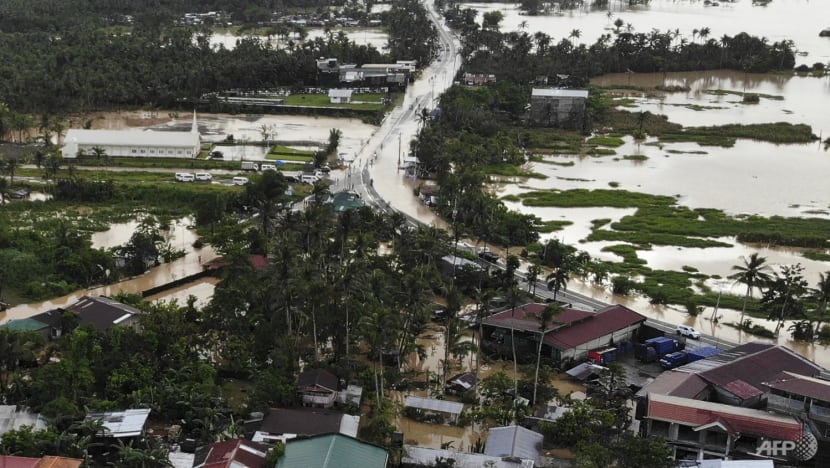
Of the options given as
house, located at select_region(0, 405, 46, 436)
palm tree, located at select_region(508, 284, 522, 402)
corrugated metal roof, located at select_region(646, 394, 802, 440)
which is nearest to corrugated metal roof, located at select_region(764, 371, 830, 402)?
corrugated metal roof, located at select_region(646, 394, 802, 440)

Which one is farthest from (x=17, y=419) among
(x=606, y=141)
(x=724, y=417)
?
(x=606, y=141)

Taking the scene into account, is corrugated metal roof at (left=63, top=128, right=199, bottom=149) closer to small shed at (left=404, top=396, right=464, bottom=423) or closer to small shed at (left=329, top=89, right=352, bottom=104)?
small shed at (left=329, top=89, right=352, bottom=104)

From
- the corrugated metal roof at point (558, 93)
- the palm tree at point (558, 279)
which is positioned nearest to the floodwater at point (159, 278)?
the palm tree at point (558, 279)

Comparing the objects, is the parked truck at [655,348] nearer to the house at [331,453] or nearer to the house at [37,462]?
the house at [331,453]

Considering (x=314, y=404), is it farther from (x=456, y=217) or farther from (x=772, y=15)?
(x=772, y=15)

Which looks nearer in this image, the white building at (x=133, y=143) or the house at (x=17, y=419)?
the house at (x=17, y=419)

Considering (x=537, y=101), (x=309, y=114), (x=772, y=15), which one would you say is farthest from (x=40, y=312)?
(x=772, y=15)
